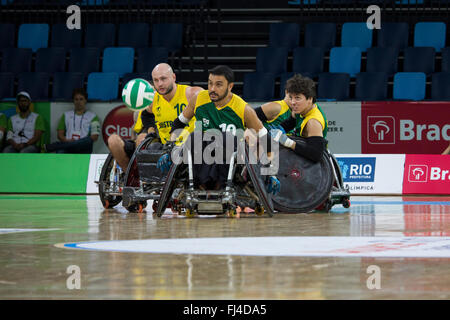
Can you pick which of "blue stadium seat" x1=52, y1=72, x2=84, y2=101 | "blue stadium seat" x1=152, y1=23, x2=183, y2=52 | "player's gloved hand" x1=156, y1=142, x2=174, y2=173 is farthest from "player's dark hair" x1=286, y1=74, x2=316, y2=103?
"blue stadium seat" x1=152, y1=23, x2=183, y2=52

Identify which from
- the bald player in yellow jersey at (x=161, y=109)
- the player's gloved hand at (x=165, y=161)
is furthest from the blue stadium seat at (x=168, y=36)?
the player's gloved hand at (x=165, y=161)

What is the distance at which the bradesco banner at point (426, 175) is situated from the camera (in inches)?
556

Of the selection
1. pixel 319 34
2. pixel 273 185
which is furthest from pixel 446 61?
pixel 273 185

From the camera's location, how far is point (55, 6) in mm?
19312

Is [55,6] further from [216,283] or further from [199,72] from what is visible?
[216,283]

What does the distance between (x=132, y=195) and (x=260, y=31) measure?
9.50 metres

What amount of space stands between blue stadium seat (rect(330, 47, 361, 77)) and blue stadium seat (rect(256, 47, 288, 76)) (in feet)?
3.11

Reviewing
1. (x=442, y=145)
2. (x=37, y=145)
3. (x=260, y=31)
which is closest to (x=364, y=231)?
(x=442, y=145)

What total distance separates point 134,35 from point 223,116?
32.1 feet

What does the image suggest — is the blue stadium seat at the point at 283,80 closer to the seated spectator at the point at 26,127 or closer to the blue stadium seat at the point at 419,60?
the blue stadium seat at the point at 419,60

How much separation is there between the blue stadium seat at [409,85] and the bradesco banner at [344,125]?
4.29ft

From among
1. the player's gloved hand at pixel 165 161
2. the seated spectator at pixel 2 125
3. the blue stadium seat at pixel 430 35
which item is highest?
the blue stadium seat at pixel 430 35

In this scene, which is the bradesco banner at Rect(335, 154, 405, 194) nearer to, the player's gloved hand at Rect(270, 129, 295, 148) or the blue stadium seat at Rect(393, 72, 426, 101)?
the blue stadium seat at Rect(393, 72, 426, 101)

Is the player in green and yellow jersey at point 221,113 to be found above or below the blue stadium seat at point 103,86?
below
